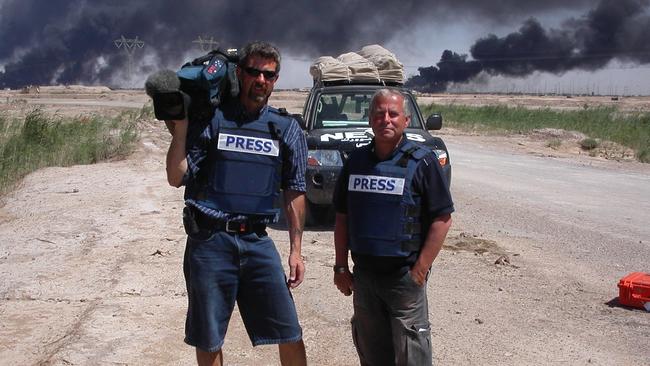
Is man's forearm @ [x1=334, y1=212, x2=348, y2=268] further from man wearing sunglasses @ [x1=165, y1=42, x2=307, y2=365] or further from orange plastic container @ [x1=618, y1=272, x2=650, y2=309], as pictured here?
orange plastic container @ [x1=618, y1=272, x2=650, y2=309]

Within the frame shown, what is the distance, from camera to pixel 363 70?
36.3 feet

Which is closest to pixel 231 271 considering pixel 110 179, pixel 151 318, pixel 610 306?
pixel 151 318

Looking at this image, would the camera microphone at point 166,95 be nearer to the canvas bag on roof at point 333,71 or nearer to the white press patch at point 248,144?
the white press patch at point 248,144

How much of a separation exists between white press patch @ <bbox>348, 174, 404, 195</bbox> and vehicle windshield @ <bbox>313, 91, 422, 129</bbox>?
21.3ft

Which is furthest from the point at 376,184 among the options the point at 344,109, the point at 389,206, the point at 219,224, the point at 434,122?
the point at 344,109

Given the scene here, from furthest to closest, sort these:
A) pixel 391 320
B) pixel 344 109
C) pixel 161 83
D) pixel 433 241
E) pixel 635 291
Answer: pixel 344 109 < pixel 635 291 < pixel 391 320 < pixel 433 241 < pixel 161 83

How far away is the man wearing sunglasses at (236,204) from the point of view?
3504mm

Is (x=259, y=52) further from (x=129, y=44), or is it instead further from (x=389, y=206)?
(x=129, y=44)

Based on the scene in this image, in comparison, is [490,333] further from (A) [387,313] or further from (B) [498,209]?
(B) [498,209]

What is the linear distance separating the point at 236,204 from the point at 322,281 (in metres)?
3.51

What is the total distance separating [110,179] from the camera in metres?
13.2

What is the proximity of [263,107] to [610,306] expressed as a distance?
3.81 m

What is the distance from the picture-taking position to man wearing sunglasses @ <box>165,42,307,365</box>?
11.5 ft

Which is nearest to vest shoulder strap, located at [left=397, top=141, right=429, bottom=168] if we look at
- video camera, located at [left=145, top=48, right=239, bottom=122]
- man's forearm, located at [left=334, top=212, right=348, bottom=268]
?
man's forearm, located at [left=334, top=212, right=348, bottom=268]
